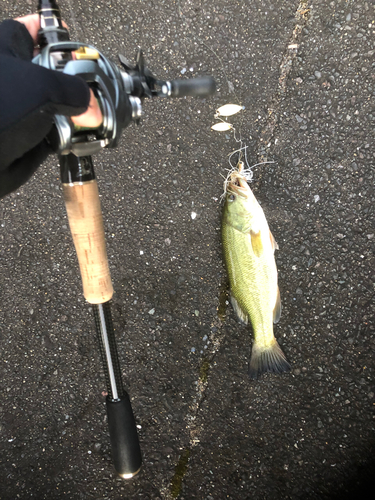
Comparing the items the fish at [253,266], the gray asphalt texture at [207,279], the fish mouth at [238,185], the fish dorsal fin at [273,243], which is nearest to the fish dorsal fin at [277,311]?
the fish at [253,266]

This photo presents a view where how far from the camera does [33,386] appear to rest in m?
2.53

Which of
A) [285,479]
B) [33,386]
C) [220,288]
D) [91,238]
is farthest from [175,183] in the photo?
[285,479]

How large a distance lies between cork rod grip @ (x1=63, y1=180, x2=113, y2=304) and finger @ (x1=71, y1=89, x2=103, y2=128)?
0.38m

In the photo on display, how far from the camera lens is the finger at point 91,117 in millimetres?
1145

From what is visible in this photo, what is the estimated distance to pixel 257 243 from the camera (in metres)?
2.29

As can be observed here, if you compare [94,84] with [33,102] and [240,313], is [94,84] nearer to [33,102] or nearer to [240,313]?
[33,102]

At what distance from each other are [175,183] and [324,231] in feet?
3.88

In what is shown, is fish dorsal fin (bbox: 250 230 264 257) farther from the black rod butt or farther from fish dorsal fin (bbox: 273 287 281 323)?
the black rod butt

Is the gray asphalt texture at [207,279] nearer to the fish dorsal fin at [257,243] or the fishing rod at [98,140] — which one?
the fish dorsal fin at [257,243]

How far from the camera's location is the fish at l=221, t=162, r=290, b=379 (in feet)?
7.48

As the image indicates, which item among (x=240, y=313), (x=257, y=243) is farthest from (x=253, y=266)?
(x=240, y=313)

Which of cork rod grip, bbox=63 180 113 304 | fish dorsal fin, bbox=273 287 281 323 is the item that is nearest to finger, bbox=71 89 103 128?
cork rod grip, bbox=63 180 113 304

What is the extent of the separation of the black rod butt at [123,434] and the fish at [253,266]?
1.01 meters

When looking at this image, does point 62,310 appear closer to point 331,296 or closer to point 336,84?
point 331,296
